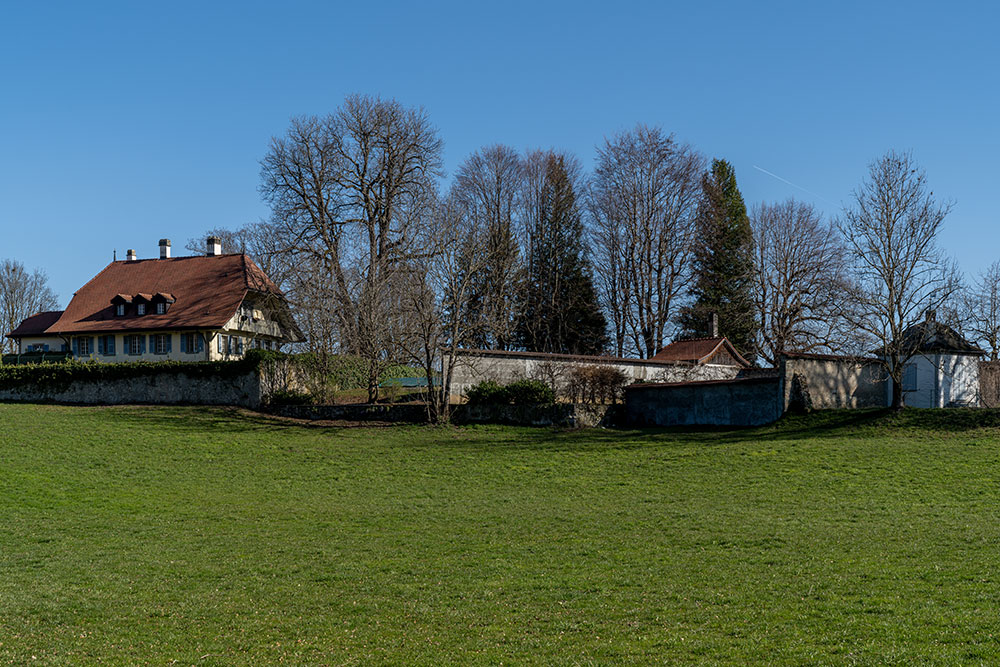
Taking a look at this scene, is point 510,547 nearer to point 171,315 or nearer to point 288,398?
point 288,398

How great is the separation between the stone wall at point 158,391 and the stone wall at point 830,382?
931 inches

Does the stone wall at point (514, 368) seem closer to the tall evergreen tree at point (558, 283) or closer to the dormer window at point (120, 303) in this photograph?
the tall evergreen tree at point (558, 283)

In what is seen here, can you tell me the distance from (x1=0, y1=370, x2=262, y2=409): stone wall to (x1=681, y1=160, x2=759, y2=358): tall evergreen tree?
29.6 meters

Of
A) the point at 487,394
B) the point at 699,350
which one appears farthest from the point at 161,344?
the point at 699,350

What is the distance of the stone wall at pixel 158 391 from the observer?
131ft

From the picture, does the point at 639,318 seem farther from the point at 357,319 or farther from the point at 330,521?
the point at 330,521

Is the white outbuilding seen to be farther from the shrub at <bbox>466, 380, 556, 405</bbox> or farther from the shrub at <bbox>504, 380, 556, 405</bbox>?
the shrub at <bbox>466, 380, 556, 405</bbox>

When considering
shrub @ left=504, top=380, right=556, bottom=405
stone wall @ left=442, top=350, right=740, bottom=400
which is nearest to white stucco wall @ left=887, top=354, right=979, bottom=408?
stone wall @ left=442, top=350, right=740, bottom=400

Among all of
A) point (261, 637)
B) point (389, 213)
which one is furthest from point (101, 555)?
point (389, 213)

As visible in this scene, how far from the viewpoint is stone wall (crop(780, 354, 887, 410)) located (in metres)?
33.4

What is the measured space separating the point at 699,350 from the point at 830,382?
1434 cm

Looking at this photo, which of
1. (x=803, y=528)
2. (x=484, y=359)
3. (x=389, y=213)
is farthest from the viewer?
(x=389, y=213)

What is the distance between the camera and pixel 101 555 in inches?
615

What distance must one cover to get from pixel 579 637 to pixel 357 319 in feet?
99.1
